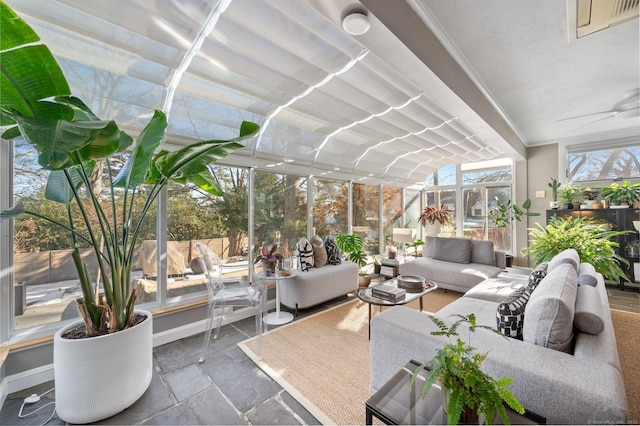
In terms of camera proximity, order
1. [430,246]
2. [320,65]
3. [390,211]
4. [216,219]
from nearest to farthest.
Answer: [320,65] < [216,219] < [430,246] < [390,211]

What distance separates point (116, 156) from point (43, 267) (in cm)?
126

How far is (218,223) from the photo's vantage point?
358 centimetres

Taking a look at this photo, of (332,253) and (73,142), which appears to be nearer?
(73,142)

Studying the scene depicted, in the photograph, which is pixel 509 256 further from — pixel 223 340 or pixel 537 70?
pixel 223 340

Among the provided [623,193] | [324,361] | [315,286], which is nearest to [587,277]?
[324,361]

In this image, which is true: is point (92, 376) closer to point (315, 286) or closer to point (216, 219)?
point (216, 219)

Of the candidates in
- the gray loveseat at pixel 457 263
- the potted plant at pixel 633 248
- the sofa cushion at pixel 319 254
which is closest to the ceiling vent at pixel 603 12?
the gray loveseat at pixel 457 263

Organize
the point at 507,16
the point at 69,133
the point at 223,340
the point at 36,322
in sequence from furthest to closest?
the point at 223,340 → the point at 36,322 → the point at 507,16 → the point at 69,133

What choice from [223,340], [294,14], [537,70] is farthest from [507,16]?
[223,340]

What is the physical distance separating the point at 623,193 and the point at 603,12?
184 inches

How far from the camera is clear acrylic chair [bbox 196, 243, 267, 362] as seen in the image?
8.77 ft

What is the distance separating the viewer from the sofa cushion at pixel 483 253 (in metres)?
4.63

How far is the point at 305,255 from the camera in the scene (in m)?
3.99

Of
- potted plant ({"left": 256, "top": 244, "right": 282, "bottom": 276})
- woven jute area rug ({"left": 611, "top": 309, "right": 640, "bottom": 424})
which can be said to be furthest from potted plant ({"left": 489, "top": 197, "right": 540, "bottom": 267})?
potted plant ({"left": 256, "top": 244, "right": 282, "bottom": 276})
